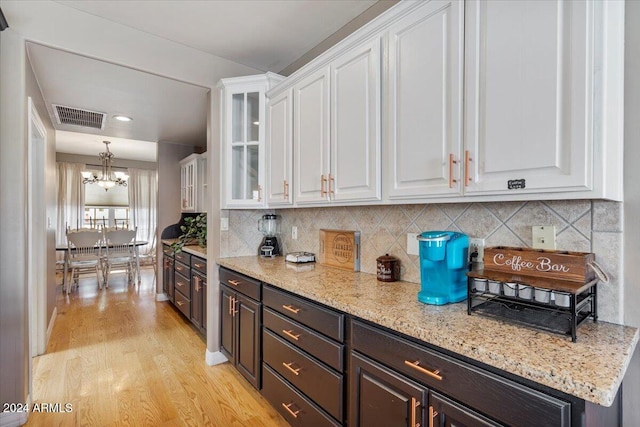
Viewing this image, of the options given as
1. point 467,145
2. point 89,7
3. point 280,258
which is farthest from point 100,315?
point 467,145

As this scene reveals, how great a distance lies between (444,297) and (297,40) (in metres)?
2.21

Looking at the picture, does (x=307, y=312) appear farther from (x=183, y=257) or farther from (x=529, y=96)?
(x=183, y=257)

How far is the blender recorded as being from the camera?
9.13 feet

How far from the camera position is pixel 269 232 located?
2941 millimetres

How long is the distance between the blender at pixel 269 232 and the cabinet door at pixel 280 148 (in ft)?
1.39

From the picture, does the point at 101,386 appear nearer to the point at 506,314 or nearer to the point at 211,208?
the point at 211,208

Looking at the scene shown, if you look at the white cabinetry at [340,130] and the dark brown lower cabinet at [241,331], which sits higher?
the white cabinetry at [340,130]

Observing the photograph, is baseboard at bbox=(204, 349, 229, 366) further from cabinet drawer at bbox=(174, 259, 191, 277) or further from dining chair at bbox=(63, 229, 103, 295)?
dining chair at bbox=(63, 229, 103, 295)

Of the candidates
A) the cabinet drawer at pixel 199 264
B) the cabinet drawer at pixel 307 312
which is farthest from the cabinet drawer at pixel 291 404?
the cabinet drawer at pixel 199 264

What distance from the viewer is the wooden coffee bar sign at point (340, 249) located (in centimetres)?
211

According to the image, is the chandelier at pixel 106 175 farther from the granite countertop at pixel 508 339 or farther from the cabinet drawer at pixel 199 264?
the granite countertop at pixel 508 339

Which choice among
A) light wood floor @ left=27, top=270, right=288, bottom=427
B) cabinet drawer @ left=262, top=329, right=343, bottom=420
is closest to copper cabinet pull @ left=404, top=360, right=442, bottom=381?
cabinet drawer @ left=262, top=329, right=343, bottom=420

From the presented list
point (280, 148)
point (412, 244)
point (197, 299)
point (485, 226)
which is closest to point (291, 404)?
point (412, 244)

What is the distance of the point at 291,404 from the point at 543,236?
4.94 feet
